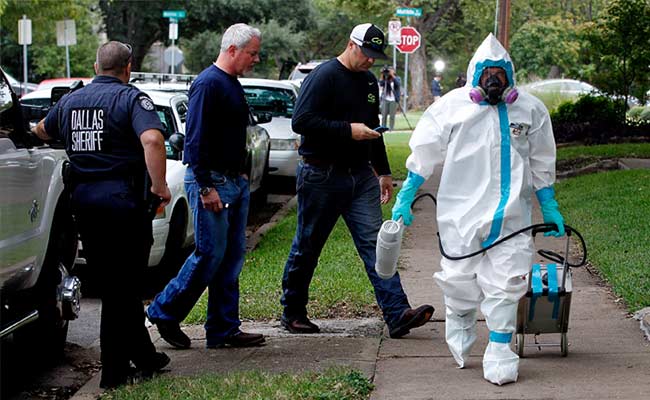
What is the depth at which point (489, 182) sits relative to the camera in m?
6.22

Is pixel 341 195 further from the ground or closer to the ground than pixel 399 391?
further from the ground

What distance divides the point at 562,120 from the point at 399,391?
66.3 ft

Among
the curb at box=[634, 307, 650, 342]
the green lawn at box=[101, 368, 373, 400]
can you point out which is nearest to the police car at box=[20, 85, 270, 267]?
the green lawn at box=[101, 368, 373, 400]

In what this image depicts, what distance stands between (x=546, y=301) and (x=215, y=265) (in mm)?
2064

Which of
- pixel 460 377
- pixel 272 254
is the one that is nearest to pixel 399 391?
pixel 460 377

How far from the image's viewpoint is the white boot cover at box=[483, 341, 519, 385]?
607 cm

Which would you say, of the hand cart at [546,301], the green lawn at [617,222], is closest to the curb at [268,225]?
the green lawn at [617,222]

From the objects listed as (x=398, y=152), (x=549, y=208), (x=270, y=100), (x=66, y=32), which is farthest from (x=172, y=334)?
(x=66, y=32)

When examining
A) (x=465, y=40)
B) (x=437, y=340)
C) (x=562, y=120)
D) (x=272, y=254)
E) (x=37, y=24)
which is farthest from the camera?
(x=465, y=40)

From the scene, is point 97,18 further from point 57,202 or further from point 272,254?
point 57,202

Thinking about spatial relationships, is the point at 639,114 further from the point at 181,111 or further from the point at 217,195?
the point at 217,195

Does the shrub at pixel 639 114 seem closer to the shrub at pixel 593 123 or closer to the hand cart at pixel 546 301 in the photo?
the shrub at pixel 593 123

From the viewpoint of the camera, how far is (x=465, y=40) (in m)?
64.2

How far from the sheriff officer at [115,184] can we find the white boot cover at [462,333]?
1.76 meters
